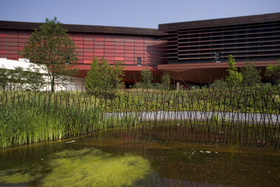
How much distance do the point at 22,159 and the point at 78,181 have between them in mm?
1561

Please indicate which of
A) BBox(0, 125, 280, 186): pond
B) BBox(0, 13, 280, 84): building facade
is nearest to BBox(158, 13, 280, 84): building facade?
BBox(0, 13, 280, 84): building facade

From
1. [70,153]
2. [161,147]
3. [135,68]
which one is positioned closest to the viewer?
[70,153]

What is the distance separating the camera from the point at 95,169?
8.52 feet

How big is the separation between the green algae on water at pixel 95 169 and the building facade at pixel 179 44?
21.1 metres

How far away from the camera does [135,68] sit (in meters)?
25.1

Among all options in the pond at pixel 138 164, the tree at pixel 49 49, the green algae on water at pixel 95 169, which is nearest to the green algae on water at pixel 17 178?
the pond at pixel 138 164

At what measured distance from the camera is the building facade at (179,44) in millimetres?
22156

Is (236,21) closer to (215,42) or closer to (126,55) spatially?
(215,42)

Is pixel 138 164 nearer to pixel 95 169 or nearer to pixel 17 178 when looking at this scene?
pixel 95 169

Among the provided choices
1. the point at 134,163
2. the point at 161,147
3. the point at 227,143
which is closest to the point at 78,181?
the point at 134,163

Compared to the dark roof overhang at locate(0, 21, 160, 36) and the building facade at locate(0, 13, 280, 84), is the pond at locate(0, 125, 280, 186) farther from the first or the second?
the dark roof overhang at locate(0, 21, 160, 36)

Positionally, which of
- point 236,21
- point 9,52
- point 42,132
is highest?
point 236,21

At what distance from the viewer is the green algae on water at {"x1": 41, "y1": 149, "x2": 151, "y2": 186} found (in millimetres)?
2244

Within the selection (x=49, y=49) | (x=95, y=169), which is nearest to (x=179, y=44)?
(x=49, y=49)
